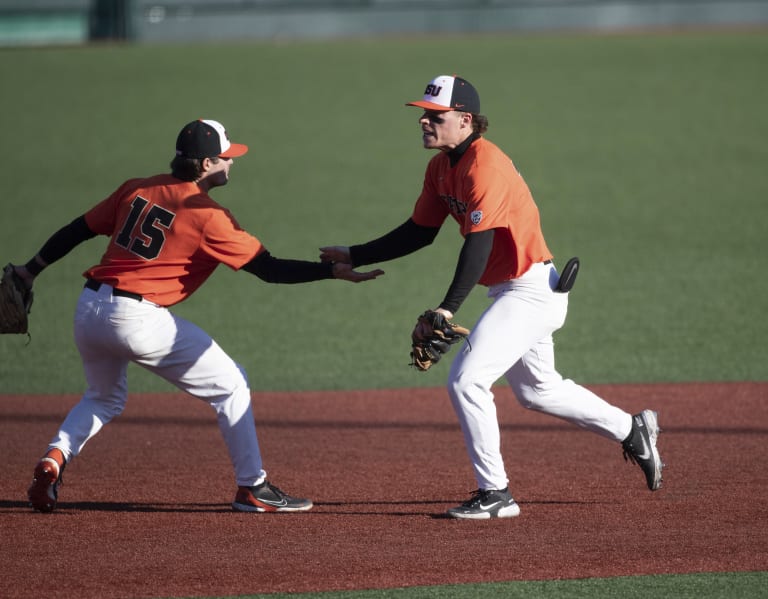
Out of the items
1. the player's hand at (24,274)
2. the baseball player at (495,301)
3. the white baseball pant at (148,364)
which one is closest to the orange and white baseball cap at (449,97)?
the baseball player at (495,301)

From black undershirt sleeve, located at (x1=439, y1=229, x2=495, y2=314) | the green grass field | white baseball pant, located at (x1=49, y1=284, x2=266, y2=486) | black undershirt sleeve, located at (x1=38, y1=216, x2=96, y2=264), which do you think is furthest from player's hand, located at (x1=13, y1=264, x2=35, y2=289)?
the green grass field

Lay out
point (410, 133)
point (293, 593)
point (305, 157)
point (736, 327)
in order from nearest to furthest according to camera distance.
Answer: point (293, 593), point (736, 327), point (305, 157), point (410, 133)

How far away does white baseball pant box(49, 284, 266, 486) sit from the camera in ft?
17.3

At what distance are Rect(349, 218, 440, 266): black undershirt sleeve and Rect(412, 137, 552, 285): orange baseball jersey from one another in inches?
11.1

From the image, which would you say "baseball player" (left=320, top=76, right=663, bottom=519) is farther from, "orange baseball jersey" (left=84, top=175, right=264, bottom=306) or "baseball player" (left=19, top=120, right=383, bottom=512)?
"orange baseball jersey" (left=84, top=175, right=264, bottom=306)

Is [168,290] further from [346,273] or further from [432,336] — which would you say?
[432,336]

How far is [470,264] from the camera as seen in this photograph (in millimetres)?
5098

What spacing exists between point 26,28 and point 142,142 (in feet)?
51.8

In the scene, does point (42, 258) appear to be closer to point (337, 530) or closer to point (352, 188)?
point (337, 530)

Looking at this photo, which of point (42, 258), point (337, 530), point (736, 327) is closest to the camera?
point (337, 530)

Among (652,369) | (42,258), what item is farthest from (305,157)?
(42,258)

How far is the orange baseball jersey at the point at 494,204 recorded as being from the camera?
515cm

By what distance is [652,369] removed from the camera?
28.3 ft

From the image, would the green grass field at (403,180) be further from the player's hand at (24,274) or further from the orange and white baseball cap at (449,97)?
the player's hand at (24,274)
